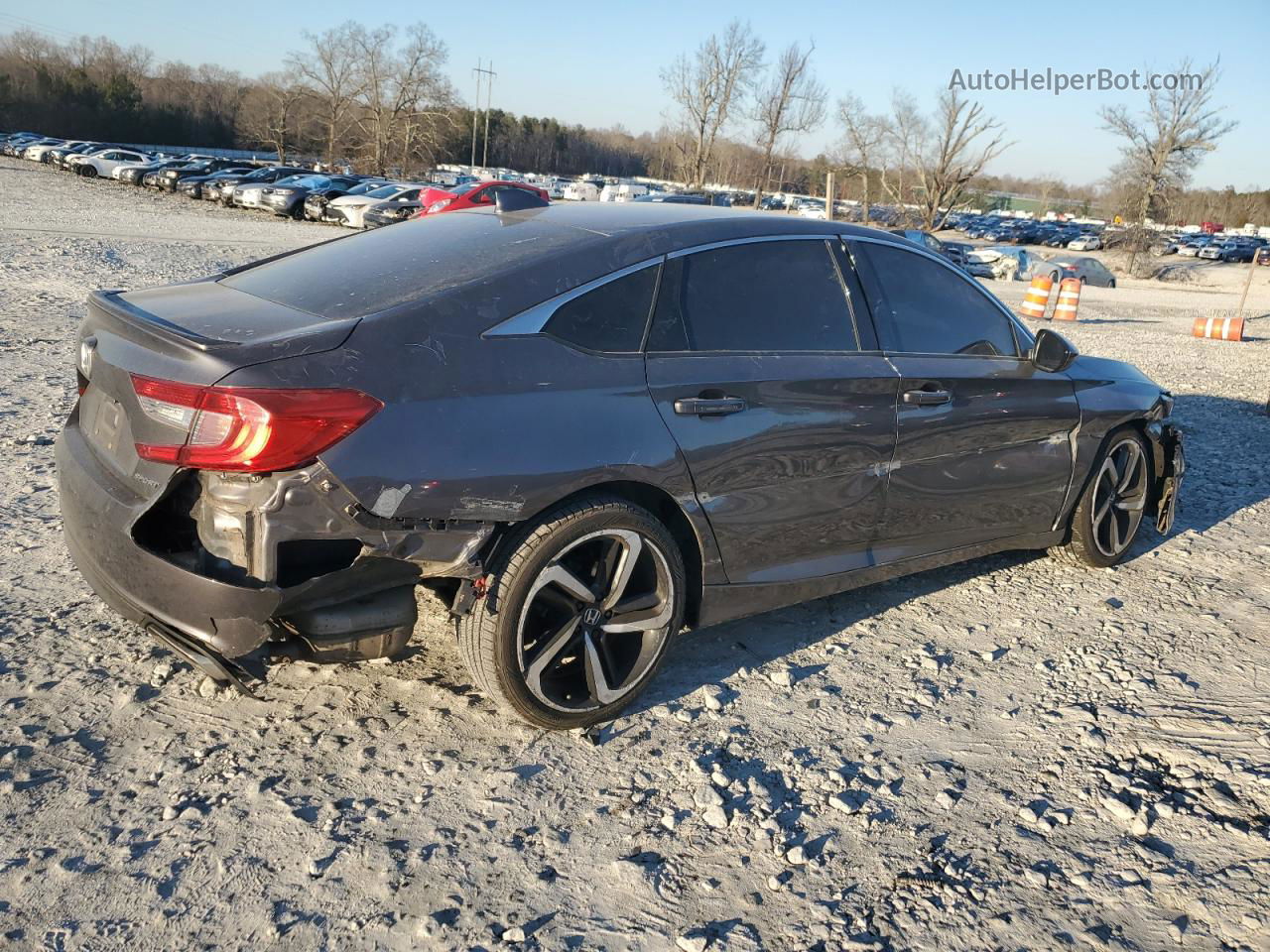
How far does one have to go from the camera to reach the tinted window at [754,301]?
11.3 ft

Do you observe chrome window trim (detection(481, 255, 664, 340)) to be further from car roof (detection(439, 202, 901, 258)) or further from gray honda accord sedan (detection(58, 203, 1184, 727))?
car roof (detection(439, 202, 901, 258))

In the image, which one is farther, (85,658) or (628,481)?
(85,658)

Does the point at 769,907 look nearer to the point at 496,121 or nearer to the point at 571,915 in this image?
the point at 571,915

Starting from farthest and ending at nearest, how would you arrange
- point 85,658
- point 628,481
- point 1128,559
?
point 1128,559 → point 85,658 → point 628,481

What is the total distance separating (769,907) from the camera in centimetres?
258

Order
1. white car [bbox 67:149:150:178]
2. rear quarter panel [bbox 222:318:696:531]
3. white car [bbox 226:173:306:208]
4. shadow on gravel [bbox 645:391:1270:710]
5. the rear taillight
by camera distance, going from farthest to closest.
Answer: white car [bbox 67:149:150:178]
white car [bbox 226:173:306:208]
shadow on gravel [bbox 645:391:1270:710]
rear quarter panel [bbox 222:318:696:531]
the rear taillight

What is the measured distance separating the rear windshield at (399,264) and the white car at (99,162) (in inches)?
1570

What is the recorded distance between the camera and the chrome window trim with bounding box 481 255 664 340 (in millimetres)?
3045

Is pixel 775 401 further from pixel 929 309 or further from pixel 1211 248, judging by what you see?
pixel 1211 248

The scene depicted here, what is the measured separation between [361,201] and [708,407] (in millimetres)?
27374

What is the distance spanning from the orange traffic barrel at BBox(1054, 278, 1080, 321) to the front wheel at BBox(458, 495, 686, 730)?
17.5 m

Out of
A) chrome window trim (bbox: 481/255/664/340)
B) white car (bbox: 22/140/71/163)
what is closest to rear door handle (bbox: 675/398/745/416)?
chrome window trim (bbox: 481/255/664/340)

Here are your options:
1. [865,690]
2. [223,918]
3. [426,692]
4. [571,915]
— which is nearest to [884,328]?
[865,690]

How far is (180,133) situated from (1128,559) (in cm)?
7903
